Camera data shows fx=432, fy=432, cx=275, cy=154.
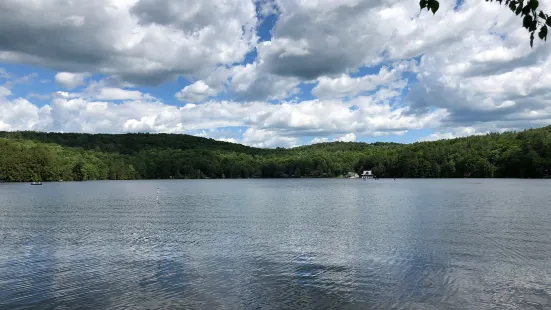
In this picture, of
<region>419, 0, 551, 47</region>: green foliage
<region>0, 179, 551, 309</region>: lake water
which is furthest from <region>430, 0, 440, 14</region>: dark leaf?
<region>0, 179, 551, 309</region>: lake water

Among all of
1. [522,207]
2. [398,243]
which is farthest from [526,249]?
[522,207]

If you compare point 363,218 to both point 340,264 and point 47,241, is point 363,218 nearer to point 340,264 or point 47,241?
point 340,264

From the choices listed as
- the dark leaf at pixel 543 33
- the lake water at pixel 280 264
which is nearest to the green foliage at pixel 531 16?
the dark leaf at pixel 543 33

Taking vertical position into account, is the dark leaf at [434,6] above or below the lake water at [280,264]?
above

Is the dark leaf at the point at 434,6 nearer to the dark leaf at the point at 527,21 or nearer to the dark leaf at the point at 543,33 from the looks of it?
the dark leaf at the point at 527,21

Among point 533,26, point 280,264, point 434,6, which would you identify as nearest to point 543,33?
point 533,26

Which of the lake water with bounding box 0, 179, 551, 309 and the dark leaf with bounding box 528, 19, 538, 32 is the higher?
the dark leaf with bounding box 528, 19, 538, 32

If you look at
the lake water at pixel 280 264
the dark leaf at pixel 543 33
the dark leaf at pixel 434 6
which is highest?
the dark leaf at pixel 434 6

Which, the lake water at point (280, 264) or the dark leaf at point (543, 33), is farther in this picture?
the lake water at point (280, 264)

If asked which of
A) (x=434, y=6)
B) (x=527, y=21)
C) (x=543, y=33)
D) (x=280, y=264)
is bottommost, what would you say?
(x=280, y=264)

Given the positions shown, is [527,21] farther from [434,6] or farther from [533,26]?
[434,6]

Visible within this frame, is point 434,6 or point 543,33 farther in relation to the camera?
point 434,6

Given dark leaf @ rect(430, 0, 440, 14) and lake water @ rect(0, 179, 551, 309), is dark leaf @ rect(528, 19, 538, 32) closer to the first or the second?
dark leaf @ rect(430, 0, 440, 14)

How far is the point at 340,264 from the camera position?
23.8 metres
